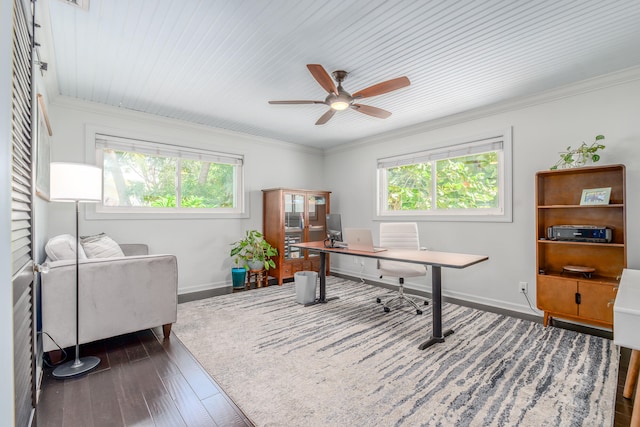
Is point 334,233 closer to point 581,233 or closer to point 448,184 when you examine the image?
point 448,184

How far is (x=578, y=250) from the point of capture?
3.03 metres

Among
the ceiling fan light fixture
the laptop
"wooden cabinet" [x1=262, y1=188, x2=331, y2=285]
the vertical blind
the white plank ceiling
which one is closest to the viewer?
the vertical blind

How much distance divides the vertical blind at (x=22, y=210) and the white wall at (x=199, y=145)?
2259 millimetres

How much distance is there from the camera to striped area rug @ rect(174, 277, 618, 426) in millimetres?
1678

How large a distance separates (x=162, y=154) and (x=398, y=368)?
152 inches

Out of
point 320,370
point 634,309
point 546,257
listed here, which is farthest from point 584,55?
point 320,370

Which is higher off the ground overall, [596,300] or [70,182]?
[70,182]

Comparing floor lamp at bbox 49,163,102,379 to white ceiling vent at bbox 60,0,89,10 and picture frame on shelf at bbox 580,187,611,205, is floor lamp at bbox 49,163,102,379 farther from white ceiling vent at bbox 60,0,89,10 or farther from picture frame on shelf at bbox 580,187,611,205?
picture frame on shelf at bbox 580,187,611,205

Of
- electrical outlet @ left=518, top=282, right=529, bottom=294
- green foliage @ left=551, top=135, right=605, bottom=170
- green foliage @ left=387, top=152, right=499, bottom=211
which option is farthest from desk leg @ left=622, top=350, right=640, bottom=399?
green foliage @ left=387, top=152, right=499, bottom=211

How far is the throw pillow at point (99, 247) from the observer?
286 cm

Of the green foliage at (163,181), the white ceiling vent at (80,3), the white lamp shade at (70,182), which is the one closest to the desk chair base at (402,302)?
the green foliage at (163,181)

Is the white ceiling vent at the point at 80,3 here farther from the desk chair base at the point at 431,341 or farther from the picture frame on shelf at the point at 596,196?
the picture frame on shelf at the point at 596,196

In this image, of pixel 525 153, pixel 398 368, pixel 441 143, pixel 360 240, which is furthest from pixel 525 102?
pixel 398 368

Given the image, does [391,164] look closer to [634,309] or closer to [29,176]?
[634,309]
